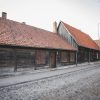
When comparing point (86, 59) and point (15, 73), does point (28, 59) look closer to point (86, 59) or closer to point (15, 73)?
point (15, 73)

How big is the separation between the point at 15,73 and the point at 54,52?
7.99m

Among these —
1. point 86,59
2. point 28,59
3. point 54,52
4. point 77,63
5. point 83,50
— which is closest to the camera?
point 28,59

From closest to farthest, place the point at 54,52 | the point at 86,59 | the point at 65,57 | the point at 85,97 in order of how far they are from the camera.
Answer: the point at 85,97 < the point at 54,52 < the point at 65,57 < the point at 86,59

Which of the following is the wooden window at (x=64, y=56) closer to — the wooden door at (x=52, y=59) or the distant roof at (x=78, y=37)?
the wooden door at (x=52, y=59)

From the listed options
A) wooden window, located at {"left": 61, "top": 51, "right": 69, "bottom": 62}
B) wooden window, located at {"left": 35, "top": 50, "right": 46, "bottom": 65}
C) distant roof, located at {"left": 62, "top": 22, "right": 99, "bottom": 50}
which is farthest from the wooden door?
distant roof, located at {"left": 62, "top": 22, "right": 99, "bottom": 50}

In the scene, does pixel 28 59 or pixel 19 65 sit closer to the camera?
pixel 19 65

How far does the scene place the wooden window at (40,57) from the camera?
17.6 meters

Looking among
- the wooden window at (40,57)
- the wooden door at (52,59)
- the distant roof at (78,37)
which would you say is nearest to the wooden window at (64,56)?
the wooden door at (52,59)

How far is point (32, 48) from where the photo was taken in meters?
16.8

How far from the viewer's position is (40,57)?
1814 centimetres

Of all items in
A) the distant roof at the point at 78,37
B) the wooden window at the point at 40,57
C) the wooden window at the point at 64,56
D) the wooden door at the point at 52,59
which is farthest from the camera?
the distant roof at the point at 78,37

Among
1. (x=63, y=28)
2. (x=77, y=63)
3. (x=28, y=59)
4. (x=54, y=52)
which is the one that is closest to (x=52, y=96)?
(x=28, y=59)

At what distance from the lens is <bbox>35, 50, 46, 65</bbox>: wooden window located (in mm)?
17631

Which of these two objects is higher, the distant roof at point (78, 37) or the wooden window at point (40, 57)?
the distant roof at point (78, 37)
